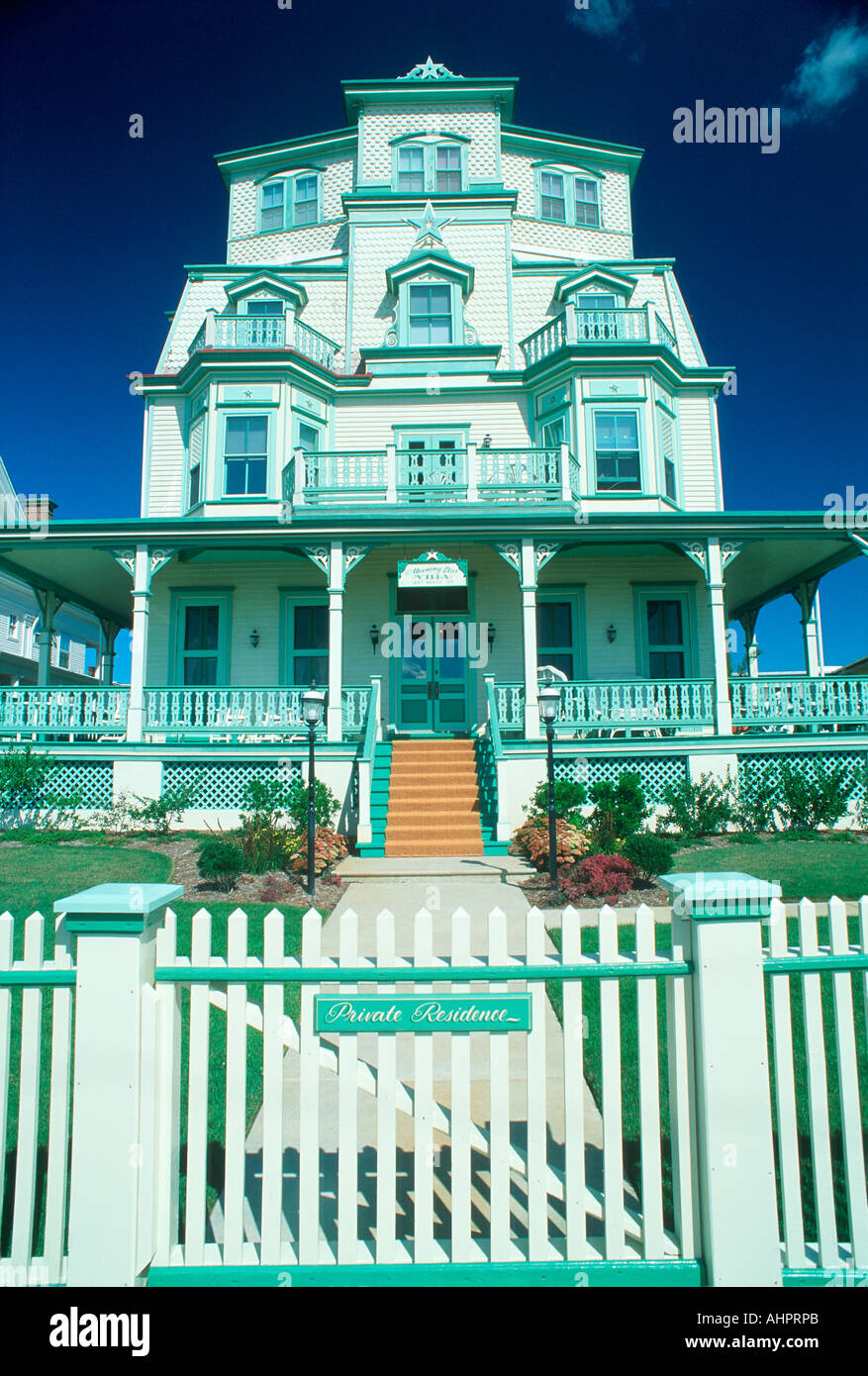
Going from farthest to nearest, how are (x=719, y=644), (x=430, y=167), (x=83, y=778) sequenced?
(x=430, y=167)
(x=719, y=644)
(x=83, y=778)

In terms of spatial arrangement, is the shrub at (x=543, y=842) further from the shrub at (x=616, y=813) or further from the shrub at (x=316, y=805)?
the shrub at (x=316, y=805)

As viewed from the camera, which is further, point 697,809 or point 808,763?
point 808,763

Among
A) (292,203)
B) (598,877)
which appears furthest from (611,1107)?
(292,203)

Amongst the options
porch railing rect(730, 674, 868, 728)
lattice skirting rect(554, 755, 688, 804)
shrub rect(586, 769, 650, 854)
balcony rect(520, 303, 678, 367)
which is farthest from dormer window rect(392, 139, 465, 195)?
shrub rect(586, 769, 650, 854)

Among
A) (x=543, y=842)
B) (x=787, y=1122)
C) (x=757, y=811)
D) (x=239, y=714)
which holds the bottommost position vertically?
(x=787, y=1122)

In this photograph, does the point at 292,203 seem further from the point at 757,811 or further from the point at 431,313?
the point at 757,811

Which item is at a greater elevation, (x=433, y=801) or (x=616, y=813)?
(x=433, y=801)

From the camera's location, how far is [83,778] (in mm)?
13859

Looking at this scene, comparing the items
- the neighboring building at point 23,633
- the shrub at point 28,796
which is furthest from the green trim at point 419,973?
the neighboring building at point 23,633

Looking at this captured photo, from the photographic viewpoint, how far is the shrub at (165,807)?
13.0 m

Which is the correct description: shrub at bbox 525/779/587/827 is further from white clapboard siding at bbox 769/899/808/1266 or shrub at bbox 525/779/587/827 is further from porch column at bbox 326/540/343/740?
white clapboard siding at bbox 769/899/808/1266

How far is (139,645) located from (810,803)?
1186 centimetres

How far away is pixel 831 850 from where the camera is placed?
10.9 metres

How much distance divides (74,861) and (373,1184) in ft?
27.8
